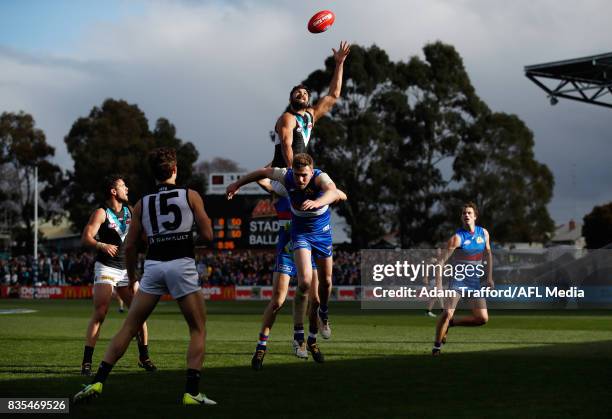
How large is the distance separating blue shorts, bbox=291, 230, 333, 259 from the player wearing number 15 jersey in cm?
336

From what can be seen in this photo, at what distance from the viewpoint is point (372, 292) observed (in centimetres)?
4447

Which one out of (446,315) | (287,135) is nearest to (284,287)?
(287,135)

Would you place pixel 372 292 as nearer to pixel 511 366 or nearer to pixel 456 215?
pixel 456 215

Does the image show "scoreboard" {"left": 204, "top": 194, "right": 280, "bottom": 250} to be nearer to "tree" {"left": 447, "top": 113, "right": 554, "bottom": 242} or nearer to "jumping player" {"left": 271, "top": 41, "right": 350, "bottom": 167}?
"tree" {"left": 447, "top": 113, "right": 554, "bottom": 242}

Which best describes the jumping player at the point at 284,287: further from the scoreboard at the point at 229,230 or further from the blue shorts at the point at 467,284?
the scoreboard at the point at 229,230

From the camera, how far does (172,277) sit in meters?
8.87

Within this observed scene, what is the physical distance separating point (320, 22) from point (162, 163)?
5.09 m

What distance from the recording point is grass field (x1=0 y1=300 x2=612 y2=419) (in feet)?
28.1

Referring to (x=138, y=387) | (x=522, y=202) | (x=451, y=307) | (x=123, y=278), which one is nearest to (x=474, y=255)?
(x=451, y=307)

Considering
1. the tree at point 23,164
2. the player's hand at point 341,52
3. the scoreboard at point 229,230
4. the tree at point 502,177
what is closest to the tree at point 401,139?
the tree at point 502,177

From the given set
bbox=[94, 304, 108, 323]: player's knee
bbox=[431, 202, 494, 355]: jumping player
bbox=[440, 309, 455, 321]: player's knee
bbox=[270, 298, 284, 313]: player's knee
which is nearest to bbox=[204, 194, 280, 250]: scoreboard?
bbox=[431, 202, 494, 355]: jumping player

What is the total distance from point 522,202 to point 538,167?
7.31 meters

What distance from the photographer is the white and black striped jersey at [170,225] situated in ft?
29.2

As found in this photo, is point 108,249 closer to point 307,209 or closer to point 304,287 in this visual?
point 304,287
